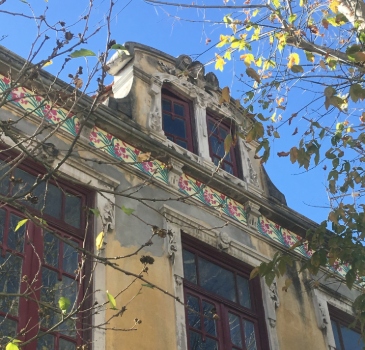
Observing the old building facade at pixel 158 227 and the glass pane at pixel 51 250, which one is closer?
the old building facade at pixel 158 227

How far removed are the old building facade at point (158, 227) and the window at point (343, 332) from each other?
0.08 feet

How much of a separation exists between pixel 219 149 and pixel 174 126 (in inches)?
32.2

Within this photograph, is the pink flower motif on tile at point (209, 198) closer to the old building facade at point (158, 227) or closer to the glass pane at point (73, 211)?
the old building facade at point (158, 227)

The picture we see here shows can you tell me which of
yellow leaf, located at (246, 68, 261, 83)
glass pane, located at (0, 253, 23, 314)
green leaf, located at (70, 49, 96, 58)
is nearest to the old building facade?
glass pane, located at (0, 253, 23, 314)

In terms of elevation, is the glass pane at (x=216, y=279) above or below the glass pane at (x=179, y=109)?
below

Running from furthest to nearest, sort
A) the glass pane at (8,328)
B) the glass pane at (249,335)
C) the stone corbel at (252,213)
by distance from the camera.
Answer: the stone corbel at (252,213)
the glass pane at (249,335)
the glass pane at (8,328)

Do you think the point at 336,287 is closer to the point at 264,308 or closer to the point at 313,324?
the point at 313,324

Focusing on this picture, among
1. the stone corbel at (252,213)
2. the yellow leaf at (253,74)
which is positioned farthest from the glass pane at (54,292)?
the stone corbel at (252,213)

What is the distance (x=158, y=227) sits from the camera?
25.2ft

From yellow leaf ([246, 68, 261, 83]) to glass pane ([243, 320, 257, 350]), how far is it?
3132 mm

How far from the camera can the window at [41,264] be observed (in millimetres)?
6609

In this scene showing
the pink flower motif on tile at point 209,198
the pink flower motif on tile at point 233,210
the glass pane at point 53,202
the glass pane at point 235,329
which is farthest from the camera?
the pink flower motif on tile at point 233,210

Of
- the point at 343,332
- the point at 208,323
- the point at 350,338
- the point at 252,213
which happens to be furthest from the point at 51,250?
the point at 350,338

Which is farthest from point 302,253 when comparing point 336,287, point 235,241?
point 235,241
